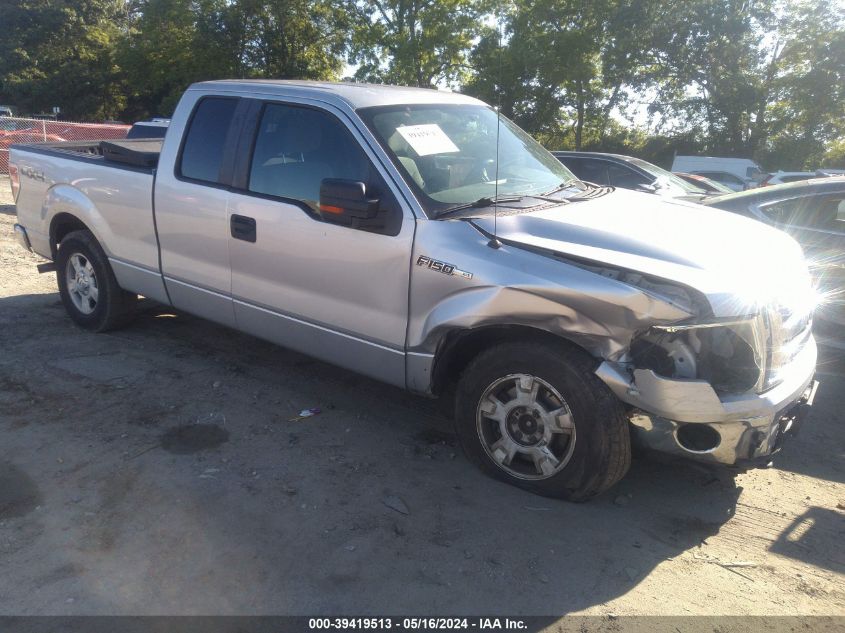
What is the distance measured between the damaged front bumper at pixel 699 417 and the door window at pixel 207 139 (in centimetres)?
296

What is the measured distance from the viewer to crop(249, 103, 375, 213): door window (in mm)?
4207

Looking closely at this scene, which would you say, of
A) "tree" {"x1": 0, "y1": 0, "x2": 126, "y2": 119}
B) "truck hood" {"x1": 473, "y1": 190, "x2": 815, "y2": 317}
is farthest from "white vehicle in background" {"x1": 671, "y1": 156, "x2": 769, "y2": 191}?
"tree" {"x1": 0, "y1": 0, "x2": 126, "y2": 119}

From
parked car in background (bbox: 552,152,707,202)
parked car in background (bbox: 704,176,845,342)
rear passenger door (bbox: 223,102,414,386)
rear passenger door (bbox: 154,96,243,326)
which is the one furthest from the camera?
parked car in background (bbox: 552,152,707,202)

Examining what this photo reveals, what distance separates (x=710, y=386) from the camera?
3.19 m

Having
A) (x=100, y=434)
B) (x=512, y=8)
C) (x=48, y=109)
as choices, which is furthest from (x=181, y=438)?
(x=48, y=109)

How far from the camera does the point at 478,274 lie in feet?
11.9

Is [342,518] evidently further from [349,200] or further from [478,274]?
[349,200]

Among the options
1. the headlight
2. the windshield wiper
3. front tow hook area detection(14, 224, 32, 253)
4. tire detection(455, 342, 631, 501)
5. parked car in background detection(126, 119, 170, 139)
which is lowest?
tire detection(455, 342, 631, 501)

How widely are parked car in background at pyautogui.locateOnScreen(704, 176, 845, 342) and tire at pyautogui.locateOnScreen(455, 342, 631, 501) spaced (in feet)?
10.9

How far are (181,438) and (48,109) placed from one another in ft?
153

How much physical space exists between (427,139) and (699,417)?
2.18 meters

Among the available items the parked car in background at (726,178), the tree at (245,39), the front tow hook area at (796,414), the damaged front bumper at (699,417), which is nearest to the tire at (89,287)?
the damaged front bumper at (699,417)

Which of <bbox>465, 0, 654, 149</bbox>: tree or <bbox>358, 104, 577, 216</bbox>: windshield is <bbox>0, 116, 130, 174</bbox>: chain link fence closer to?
<bbox>465, 0, 654, 149</bbox>: tree

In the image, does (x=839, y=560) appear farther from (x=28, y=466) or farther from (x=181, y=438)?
(x=28, y=466)
